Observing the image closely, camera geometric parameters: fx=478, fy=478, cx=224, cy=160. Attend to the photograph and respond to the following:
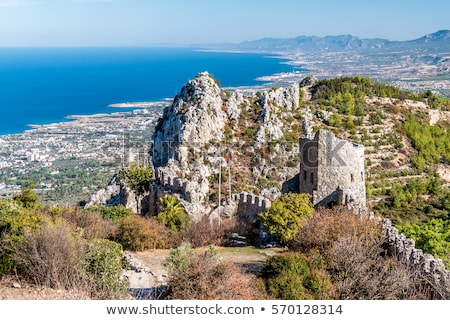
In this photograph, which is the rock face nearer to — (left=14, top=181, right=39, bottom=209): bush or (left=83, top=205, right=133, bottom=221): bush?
(left=83, top=205, right=133, bottom=221): bush

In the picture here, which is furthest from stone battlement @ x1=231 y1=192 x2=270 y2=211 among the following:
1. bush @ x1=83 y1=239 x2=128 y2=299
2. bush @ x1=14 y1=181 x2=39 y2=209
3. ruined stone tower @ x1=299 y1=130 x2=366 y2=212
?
bush @ x1=83 y1=239 x2=128 y2=299

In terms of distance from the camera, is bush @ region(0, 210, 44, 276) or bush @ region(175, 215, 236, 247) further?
bush @ region(175, 215, 236, 247)

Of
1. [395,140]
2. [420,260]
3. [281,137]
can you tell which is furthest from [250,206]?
[395,140]

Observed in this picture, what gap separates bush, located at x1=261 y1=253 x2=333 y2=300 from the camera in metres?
10.2

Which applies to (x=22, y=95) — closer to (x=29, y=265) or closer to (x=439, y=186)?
(x=439, y=186)

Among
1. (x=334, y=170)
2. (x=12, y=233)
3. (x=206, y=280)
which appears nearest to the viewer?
(x=206, y=280)

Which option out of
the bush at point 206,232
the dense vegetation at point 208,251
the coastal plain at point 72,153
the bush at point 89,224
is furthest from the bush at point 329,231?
the coastal plain at point 72,153

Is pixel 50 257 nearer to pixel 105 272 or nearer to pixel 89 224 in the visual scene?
pixel 105 272

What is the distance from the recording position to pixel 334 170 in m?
17.9

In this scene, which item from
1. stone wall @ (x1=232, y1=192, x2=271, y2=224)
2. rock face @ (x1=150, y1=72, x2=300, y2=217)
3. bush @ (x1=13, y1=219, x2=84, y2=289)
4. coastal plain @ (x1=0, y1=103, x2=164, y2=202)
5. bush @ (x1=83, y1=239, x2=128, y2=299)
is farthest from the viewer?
coastal plain @ (x1=0, y1=103, x2=164, y2=202)

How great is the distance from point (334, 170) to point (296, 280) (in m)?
8.15

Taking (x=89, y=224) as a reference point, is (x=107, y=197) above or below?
below

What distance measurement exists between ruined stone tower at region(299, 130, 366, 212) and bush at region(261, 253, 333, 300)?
267 inches

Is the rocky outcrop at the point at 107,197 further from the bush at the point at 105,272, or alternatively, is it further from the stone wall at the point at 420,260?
the stone wall at the point at 420,260
